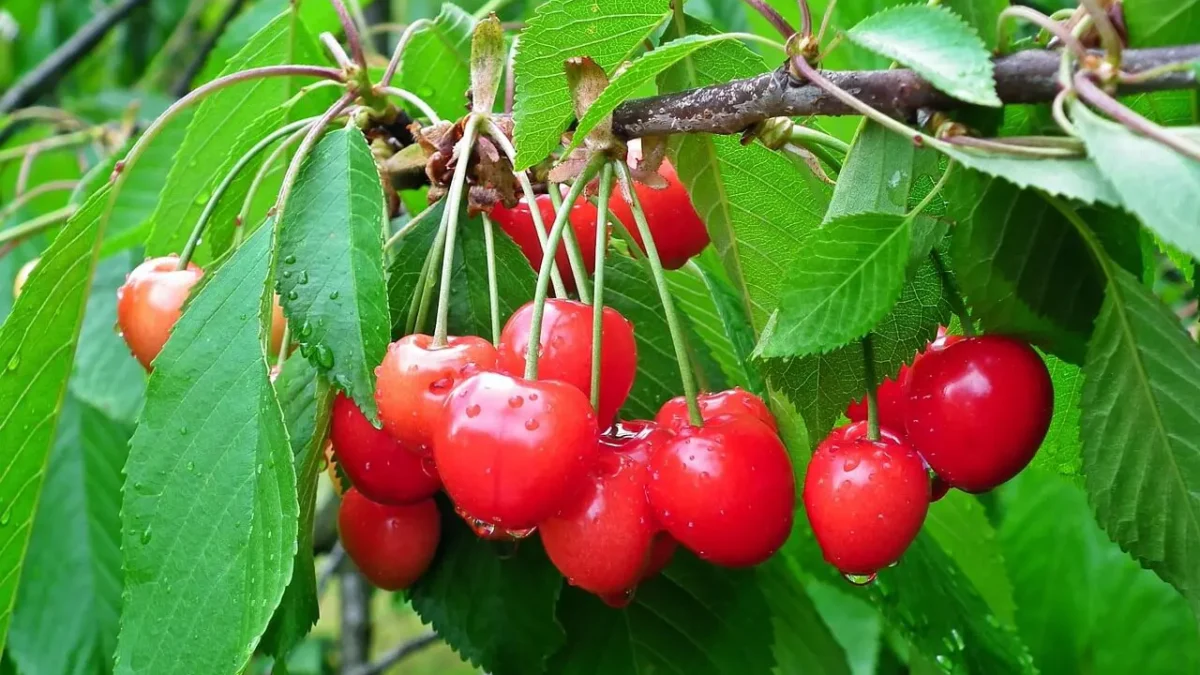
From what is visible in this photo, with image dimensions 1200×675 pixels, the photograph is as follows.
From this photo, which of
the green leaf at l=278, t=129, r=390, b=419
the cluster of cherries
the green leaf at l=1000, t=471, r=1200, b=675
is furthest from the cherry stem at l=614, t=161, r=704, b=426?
the green leaf at l=1000, t=471, r=1200, b=675

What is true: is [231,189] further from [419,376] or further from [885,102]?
[885,102]

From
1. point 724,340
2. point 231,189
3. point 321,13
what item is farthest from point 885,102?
point 321,13

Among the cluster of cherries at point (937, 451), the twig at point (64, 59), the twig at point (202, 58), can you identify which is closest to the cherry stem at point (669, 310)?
the cluster of cherries at point (937, 451)

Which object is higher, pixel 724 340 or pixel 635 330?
pixel 635 330

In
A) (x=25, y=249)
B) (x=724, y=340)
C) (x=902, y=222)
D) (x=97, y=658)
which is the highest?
(x=902, y=222)

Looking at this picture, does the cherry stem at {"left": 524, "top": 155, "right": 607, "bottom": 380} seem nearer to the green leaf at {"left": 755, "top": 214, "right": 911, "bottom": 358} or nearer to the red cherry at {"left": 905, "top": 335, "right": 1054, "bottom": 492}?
the green leaf at {"left": 755, "top": 214, "right": 911, "bottom": 358}
